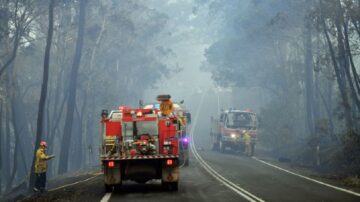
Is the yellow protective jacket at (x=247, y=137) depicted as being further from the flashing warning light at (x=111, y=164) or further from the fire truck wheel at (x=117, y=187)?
the flashing warning light at (x=111, y=164)

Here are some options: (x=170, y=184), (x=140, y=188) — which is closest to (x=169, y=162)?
(x=170, y=184)

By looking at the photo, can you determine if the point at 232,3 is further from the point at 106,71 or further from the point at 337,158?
the point at 337,158

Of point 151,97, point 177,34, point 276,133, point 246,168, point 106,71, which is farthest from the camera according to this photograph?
point 151,97

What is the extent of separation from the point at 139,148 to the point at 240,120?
69.4ft

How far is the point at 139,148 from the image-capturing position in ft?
59.5

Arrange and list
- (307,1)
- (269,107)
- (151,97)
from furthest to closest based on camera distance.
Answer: (151,97)
(269,107)
(307,1)

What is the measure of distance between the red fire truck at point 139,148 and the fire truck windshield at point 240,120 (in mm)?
19635

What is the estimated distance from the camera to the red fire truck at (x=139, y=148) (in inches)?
702

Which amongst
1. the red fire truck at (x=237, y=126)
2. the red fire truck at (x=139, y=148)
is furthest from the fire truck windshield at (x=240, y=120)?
the red fire truck at (x=139, y=148)

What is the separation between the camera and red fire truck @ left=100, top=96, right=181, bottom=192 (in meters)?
17.8

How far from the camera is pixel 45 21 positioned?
48031 millimetres

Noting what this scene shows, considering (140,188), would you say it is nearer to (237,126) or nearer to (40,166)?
(40,166)

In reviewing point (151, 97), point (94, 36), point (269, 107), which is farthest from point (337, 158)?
→ point (151, 97)

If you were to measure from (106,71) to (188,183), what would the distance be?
45454mm
